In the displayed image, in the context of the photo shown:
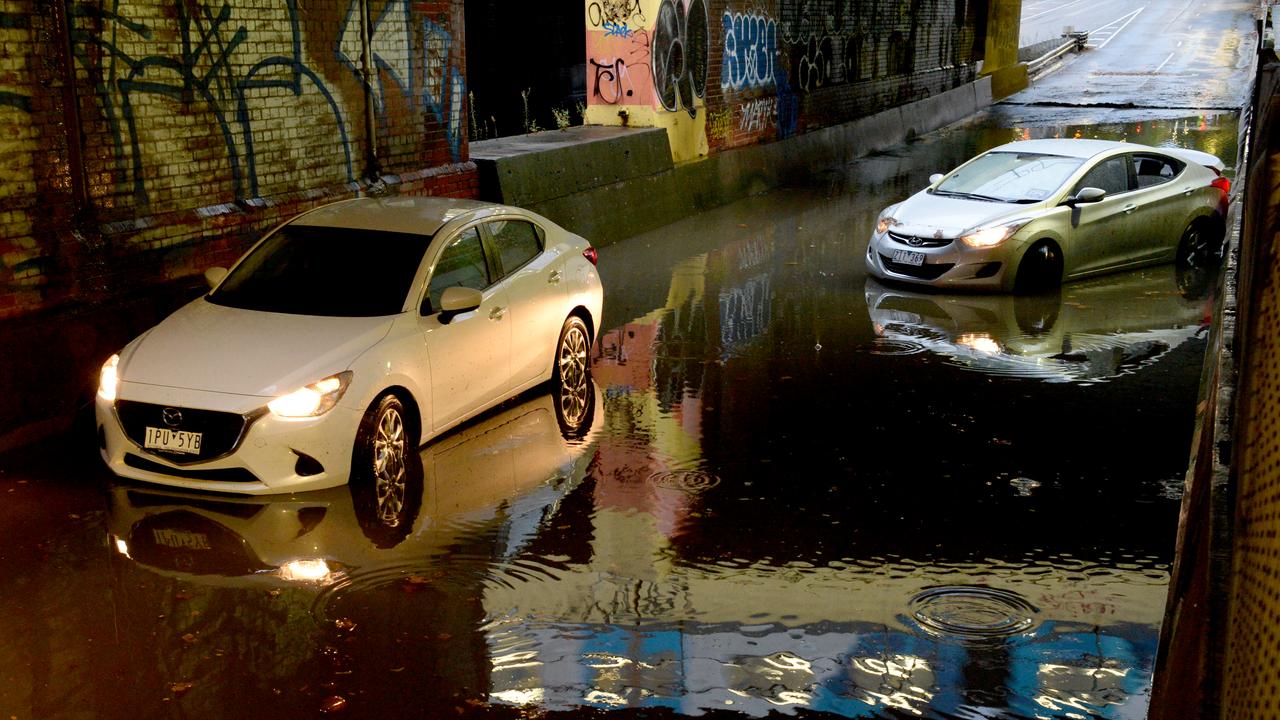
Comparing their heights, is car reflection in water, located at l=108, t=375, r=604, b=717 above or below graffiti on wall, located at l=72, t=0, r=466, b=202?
below

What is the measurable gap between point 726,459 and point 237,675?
393 cm

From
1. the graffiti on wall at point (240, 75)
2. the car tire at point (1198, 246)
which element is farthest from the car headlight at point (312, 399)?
the car tire at point (1198, 246)

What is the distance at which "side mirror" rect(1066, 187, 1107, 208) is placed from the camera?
14.8m

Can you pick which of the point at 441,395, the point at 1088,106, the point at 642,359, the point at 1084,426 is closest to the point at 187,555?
the point at 441,395

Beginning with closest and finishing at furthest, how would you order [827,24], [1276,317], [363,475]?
[1276,317] < [363,475] < [827,24]

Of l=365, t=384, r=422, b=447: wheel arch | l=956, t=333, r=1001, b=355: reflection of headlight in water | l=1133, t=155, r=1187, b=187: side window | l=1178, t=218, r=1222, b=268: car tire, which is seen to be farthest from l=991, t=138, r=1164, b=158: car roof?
l=365, t=384, r=422, b=447: wheel arch

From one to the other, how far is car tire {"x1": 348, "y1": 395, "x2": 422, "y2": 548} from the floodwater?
0.06 m

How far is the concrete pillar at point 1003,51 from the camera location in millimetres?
38969

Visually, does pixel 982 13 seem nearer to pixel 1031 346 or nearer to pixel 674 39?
pixel 674 39

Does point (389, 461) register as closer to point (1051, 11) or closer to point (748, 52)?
point (748, 52)

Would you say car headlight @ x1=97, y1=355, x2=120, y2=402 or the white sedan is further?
car headlight @ x1=97, y1=355, x2=120, y2=402

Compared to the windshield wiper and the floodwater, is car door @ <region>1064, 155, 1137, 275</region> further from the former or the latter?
the floodwater

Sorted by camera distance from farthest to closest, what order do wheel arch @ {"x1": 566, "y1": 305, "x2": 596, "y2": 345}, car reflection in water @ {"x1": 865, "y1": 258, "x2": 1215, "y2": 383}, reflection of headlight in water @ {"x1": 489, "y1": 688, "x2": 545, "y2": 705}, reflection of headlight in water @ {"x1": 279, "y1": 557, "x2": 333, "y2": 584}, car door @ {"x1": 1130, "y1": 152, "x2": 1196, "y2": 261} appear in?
car door @ {"x1": 1130, "y1": 152, "x2": 1196, "y2": 261} → car reflection in water @ {"x1": 865, "y1": 258, "x2": 1215, "y2": 383} → wheel arch @ {"x1": 566, "y1": 305, "x2": 596, "y2": 345} → reflection of headlight in water @ {"x1": 279, "y1": 557, "x2": 333, "y2": 584} → reflection of headlight in water @ {"x1": 489, "y1": 688, "x2": 545, "y2": 705}

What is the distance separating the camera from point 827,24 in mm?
26984
